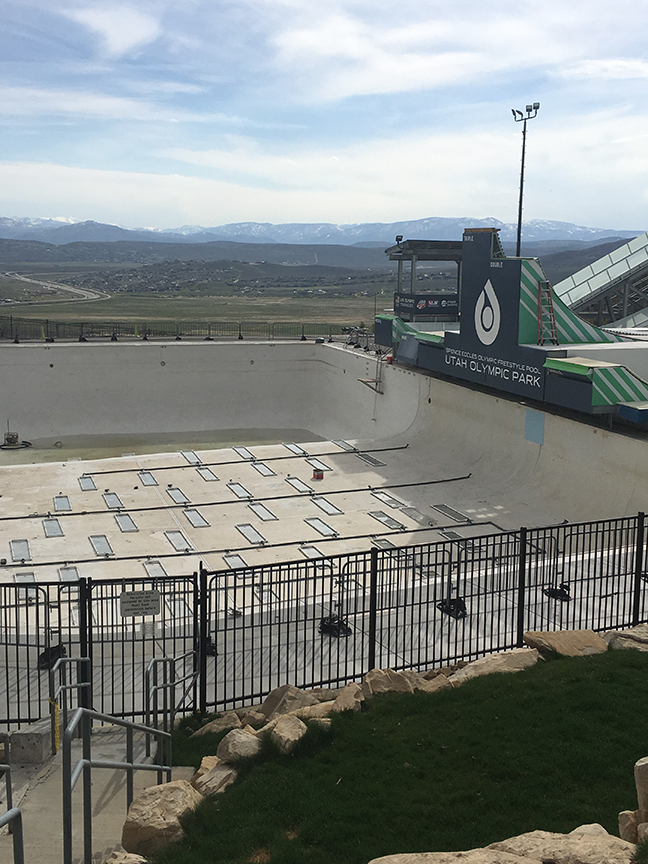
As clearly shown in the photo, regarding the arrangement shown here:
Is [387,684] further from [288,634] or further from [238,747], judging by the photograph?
[238,747]

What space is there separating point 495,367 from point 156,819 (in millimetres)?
18868

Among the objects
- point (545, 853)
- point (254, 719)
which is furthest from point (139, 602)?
point (545, 853)

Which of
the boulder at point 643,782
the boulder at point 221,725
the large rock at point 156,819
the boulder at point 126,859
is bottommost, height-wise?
the boulder at point 221,725

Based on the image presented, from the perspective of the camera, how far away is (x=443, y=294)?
3466 cm

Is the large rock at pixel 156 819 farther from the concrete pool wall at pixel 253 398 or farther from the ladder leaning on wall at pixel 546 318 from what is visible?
the ladder leaning on wall at pixel 546 318

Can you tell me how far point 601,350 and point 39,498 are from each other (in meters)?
14.6

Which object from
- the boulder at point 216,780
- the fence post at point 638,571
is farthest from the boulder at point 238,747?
the fence post at point 638,571

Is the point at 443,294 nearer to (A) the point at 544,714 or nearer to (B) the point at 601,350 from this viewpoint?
(B) the point at 601,350

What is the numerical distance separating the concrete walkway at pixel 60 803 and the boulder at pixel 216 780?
691mm

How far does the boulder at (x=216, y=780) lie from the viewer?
20.9 feet

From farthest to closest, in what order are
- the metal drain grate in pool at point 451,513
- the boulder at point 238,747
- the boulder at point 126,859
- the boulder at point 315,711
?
the metal drain grate in pool at point 451,513
the boulder at point 315,711
the boulder at point 238,747
the boulder at point 126,859

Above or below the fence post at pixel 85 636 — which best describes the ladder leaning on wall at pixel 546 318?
above

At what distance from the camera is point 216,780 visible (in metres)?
6.43

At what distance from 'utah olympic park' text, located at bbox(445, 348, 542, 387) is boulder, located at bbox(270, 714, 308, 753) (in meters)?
15.7
